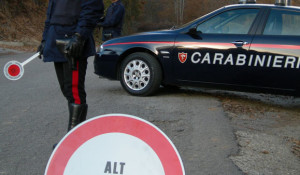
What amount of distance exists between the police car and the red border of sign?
172 inches

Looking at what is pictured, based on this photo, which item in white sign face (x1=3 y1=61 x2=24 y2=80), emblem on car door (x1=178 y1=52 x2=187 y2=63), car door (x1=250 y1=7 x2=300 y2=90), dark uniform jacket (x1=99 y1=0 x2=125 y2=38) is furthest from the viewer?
dark uniform jacket (x1=99 y1=0 x2=125 y2=38)

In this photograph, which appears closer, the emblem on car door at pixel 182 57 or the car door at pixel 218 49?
the car door at pixel 218 49

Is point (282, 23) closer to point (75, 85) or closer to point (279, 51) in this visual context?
point (279, 51)

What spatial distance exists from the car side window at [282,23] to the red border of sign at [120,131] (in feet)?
15.1

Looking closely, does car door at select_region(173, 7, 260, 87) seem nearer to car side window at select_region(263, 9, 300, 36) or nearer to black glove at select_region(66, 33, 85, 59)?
car side window at select_region(263, 9, 300, 36)

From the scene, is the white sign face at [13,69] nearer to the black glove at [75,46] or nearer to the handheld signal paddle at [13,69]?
the handheld signal paddle at [13,69]

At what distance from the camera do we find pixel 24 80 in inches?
341

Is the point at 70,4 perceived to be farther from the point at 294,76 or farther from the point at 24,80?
the point at 24,80

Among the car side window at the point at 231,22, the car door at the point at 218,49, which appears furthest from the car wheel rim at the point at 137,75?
the car side window at the point at 231,22

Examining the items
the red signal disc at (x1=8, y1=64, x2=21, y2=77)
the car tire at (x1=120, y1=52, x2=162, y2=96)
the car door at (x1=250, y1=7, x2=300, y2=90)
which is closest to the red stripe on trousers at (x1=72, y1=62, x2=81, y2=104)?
the red signal disc at (x1=8, y1=64, x2=21, y2=77)

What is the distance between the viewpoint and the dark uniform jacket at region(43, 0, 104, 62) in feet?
11.2

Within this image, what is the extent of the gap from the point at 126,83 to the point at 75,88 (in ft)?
10.3

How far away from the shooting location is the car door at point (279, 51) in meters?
5.72

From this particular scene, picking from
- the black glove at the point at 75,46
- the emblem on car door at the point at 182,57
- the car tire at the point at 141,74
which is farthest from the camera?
the car tire at the point at 141,74
